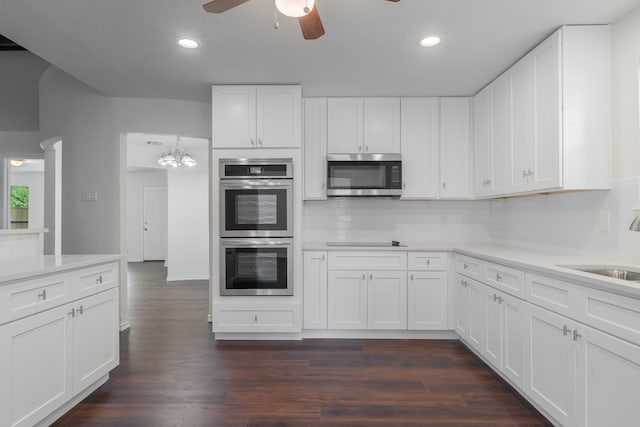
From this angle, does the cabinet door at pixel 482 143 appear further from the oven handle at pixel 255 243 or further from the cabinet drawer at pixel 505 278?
the oven handle at pixel 255 243

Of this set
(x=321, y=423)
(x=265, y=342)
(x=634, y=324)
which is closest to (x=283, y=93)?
(x=265, y=342)

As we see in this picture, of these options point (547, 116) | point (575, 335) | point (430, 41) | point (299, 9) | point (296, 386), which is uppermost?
point (430, 41)

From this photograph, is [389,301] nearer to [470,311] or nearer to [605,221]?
[470,311]

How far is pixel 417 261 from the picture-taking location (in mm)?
3246

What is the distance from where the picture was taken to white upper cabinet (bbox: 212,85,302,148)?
320 cm

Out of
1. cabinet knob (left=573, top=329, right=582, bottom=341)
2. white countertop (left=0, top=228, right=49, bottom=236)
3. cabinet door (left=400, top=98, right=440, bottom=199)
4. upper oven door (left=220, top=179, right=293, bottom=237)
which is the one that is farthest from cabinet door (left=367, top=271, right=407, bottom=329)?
white countertop (left=0, top=228, right=49, bottom=236)

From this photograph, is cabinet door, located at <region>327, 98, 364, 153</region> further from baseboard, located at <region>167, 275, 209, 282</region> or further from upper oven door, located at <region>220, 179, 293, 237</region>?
baseboard, located at <region>167, 275, 209, 282</region>

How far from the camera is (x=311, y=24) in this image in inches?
66.1

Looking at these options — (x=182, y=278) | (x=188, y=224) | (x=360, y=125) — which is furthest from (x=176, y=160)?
(x=360, y=125)

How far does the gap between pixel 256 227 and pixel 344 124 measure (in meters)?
1.42

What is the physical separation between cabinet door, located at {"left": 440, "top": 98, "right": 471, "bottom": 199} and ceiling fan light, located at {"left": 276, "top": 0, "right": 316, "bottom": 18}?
97.2 inches

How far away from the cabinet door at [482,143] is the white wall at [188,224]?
15.7 ft

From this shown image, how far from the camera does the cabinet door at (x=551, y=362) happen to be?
1.70 m

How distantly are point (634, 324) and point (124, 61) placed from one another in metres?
3.58
